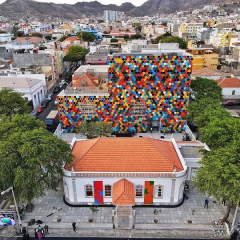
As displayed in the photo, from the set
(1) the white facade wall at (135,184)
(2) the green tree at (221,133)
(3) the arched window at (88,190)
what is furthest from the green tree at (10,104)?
(2) the green tree at (221,133)

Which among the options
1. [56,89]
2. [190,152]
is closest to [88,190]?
[190,152]

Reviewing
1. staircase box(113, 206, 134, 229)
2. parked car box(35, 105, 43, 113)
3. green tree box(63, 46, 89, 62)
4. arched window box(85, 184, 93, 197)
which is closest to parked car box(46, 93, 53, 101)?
parked car box(35, 105, 43, 113)

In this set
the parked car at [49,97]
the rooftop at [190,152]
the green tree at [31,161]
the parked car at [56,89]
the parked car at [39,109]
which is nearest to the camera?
the green tree at [31,161]

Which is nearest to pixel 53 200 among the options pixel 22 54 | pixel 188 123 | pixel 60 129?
pixel 60 129

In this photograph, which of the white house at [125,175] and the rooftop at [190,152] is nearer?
the white house at [125,175]

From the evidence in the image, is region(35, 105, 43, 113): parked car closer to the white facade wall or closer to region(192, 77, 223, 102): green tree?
the white facade wall

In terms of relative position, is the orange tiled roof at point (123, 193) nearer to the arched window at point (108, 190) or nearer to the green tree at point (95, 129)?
the arched window at point (108, 190)
